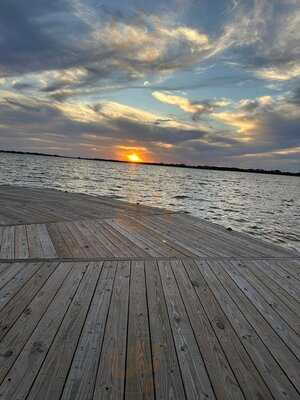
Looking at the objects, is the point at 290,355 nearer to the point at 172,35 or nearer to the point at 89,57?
the point at 172,35

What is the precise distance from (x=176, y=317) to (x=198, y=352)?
1.69 feet

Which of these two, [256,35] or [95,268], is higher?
[256,35]

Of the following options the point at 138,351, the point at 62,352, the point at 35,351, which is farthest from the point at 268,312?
the point at 35,351

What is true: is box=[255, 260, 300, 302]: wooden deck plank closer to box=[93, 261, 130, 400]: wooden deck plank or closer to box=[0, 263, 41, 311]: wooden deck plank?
box=[93, 261, 130, 400]: wooden deck plank

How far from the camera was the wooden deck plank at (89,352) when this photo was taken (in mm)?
1581

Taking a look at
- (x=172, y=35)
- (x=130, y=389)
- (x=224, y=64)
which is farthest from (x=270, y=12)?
(x=130, y=389)

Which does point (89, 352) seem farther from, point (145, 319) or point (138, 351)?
point (145, 319)

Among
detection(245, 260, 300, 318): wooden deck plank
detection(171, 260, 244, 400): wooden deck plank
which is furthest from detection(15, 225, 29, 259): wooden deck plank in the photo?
detection(245, 260, 300, 318): wooden deck plank

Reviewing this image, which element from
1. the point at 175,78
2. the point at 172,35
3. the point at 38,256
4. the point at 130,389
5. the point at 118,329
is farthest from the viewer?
the point at 175,78

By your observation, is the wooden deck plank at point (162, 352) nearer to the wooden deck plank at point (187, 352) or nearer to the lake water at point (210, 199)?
the wooden deck plank at point (187, 352)

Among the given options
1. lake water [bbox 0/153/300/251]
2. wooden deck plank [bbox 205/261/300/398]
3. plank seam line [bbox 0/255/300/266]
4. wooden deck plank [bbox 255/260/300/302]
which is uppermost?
wooden deck plank [bbox 205/261/300/398]

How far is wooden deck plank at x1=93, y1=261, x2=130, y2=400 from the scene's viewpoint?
1.60 meters

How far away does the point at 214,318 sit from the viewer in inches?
99.6

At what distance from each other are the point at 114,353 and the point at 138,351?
0.19 metres
